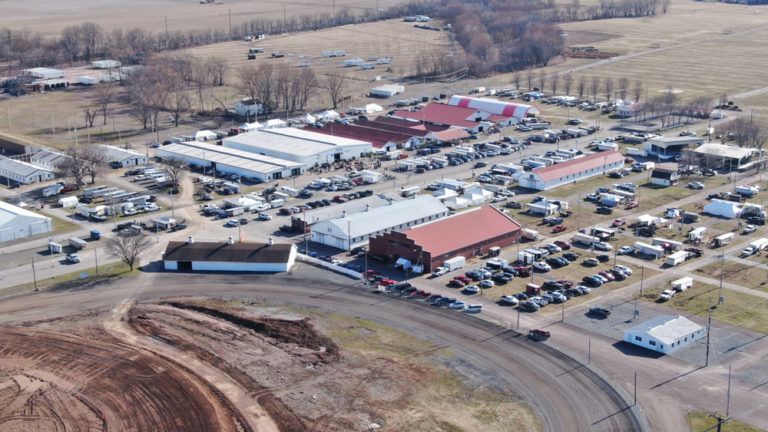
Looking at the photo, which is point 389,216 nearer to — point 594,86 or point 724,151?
point 724,151

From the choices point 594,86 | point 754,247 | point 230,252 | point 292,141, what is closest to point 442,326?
point 230,252

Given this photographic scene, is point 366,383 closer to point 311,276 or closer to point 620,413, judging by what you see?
point 620,413

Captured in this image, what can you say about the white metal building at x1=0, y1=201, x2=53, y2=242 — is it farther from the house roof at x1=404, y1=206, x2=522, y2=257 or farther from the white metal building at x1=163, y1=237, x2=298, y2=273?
the house roof at x1=404, y1=206, x2=522, y2=257

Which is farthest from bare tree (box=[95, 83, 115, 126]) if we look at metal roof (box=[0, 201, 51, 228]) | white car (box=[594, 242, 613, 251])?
white car (box=[594, 242, 613, 251])

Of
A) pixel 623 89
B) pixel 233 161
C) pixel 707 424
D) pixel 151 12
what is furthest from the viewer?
pixel 151 12

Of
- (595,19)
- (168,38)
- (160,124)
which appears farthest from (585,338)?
(595,19)

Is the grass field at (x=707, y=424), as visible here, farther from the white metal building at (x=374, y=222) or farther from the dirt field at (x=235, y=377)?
the white metal building at (x=374, y=222)
